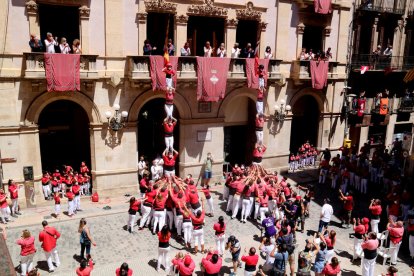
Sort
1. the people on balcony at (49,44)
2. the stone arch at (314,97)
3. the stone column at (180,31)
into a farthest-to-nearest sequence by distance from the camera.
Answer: the stone arch at (314,97)
the stone column at (180,31)
the people on balcony at (49,44)

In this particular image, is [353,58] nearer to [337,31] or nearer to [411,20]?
[337,31]

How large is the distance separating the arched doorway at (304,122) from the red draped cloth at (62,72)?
48.6 feet

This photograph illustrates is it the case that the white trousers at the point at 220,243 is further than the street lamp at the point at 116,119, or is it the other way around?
the street lamp at the point at 116,119

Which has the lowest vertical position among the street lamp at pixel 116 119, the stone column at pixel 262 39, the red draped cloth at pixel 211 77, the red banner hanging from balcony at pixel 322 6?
the street lamp at pixel 116 119

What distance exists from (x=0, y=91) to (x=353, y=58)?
21.9m

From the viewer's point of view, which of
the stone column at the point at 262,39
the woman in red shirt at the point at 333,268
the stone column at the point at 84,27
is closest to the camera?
the woman in red shirt at the point at 333,268

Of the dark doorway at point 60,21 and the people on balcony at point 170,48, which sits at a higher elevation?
the dark doorway at point 60,21

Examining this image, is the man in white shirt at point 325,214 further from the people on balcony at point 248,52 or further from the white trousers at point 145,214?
the people on balcony at point 248,52

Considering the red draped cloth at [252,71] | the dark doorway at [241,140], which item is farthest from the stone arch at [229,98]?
the dark doorway at [241,140]

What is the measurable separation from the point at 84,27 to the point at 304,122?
1616 centimetres

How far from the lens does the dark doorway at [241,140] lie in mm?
25266

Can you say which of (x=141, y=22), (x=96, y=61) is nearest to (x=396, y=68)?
(x=141, y=22)

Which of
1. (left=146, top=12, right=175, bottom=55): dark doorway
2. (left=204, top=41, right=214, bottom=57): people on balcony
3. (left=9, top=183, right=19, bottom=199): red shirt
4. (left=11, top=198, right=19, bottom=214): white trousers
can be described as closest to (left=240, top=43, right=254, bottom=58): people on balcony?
(left=204, top=41, right=214, bottom=57): people on balcony

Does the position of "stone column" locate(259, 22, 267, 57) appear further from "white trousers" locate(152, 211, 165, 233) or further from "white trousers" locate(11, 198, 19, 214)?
"white trousers" locate(11, 198, 19, 214)
